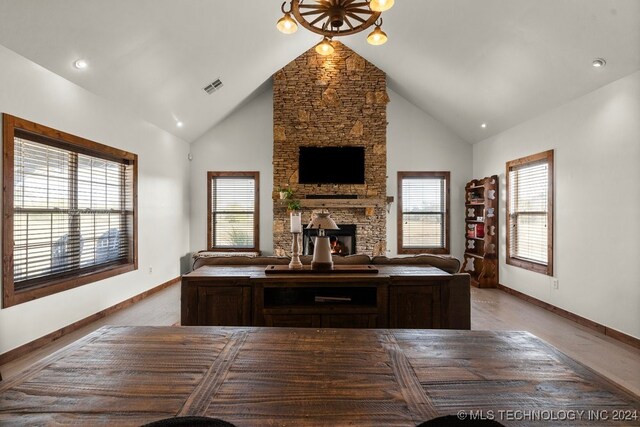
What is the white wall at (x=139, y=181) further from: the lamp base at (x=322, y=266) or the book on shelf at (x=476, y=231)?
the book on shelf at (x=476, y=231)

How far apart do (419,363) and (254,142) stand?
21.0ft

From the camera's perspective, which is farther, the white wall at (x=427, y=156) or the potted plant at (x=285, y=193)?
the white wall at (x=427, y=156)

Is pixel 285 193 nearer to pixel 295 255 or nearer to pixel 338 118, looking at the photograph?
pixel 338 118

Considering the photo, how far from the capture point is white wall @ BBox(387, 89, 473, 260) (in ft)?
22.6

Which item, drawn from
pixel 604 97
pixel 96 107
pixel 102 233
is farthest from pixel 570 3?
pixel 102 233

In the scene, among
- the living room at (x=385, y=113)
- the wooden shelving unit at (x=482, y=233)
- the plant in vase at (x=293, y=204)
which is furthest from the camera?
the plant in vase at (x=293, y=204)

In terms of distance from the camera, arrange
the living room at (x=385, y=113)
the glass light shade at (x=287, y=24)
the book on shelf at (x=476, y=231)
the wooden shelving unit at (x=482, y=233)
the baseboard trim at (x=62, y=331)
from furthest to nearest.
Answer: the book on shelf at (x=476, y=231), the wooden shelving unit at (x=482, y=233), the living room at (x=385, y=113), the baseboard trim at (x=62, y=331), the glass light shade at (x=287, y=24)

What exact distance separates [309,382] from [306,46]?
6.39 m

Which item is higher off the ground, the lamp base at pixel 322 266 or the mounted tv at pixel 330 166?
the mounted tv at pixel 330 166

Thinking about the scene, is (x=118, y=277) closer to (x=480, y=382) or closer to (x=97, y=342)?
(x=97, y=342)

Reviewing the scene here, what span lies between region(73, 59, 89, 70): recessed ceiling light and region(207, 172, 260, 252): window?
3.55 metres

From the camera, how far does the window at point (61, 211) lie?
9.71 ft

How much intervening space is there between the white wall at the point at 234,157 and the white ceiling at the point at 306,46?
79 cm

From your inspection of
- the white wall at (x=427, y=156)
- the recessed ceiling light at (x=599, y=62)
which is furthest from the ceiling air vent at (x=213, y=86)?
the recessed ceiling light at (x=599, y=62)
